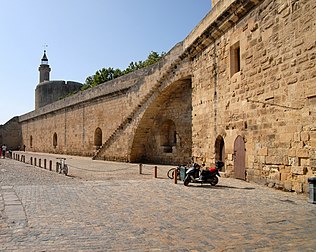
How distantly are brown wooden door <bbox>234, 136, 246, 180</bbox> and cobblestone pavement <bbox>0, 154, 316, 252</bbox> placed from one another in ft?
5.20

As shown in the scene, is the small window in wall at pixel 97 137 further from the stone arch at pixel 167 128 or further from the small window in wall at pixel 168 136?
the small window in wall at pixel 168 136

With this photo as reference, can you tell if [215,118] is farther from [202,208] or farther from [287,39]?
[202,208]

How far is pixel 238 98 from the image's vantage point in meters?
9.80

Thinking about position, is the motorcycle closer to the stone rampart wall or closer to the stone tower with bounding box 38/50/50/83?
the stone rampart wall

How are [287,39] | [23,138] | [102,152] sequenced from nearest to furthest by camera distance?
[287,39]
[102,152]
[23,138]

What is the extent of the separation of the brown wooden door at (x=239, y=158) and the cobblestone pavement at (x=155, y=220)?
5.20 feet

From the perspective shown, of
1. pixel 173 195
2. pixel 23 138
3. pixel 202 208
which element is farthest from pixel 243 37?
pixel 23 138

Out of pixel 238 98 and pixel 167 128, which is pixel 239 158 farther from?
pixel 167 128

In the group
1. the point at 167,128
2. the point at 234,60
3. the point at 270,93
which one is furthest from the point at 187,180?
the point at 167,128

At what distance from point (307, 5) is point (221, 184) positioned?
4.67m

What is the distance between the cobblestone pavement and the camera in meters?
3.86

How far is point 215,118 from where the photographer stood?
11289mm

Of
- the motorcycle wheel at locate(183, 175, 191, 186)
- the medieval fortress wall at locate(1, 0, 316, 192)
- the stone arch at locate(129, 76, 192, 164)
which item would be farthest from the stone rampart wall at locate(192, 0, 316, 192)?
the stone arch at locate(129, 76, 192, 164)

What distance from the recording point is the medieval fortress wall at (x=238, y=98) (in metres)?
7.07
